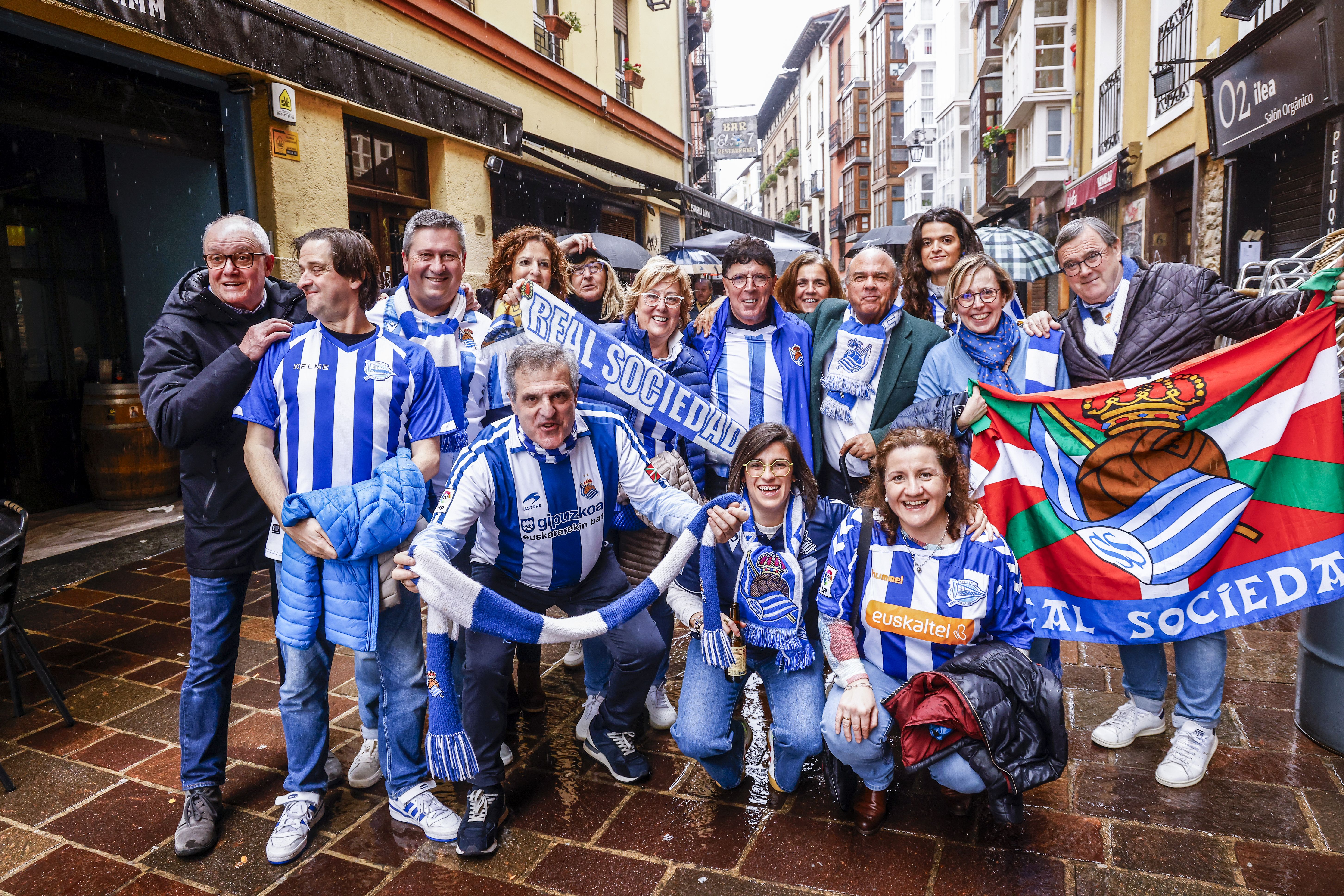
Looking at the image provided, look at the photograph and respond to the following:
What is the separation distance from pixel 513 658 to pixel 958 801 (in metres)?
1.65

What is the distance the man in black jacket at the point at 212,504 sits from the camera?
2.87 metres

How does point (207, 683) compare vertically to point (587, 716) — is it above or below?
above

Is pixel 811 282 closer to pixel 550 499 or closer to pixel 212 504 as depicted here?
pixel 550 499

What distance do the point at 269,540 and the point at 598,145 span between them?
12495 millimetres

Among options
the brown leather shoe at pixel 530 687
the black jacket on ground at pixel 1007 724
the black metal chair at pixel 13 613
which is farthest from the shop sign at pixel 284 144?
the black jacket on ground at pixel 1007 724

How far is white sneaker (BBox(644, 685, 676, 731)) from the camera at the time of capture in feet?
12.0

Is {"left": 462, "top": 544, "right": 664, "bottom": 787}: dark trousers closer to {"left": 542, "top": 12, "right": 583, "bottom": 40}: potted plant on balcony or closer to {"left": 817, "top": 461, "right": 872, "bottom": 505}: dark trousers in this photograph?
{"left": 817, "top": 461, "right": 872, "bottom": 505}: dark trousers

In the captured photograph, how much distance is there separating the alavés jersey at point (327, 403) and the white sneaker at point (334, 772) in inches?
45.6

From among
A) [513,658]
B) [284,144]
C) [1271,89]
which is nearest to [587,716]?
[513,658]

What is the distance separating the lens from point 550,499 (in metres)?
3.03

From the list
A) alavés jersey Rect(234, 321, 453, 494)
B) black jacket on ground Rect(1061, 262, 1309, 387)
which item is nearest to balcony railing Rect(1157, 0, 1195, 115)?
black jacket on ground Rect(1061, 262, 1309, 387)

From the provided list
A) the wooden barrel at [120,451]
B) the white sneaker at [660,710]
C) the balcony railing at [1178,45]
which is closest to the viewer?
the white sneaker at [660,710]

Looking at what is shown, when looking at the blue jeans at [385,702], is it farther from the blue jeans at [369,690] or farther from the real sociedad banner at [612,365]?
the real sociedad banner at [612,365]

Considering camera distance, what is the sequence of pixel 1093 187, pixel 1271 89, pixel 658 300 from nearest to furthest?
pixel 658 300, pixel 1271 89, pixel 1093 187
